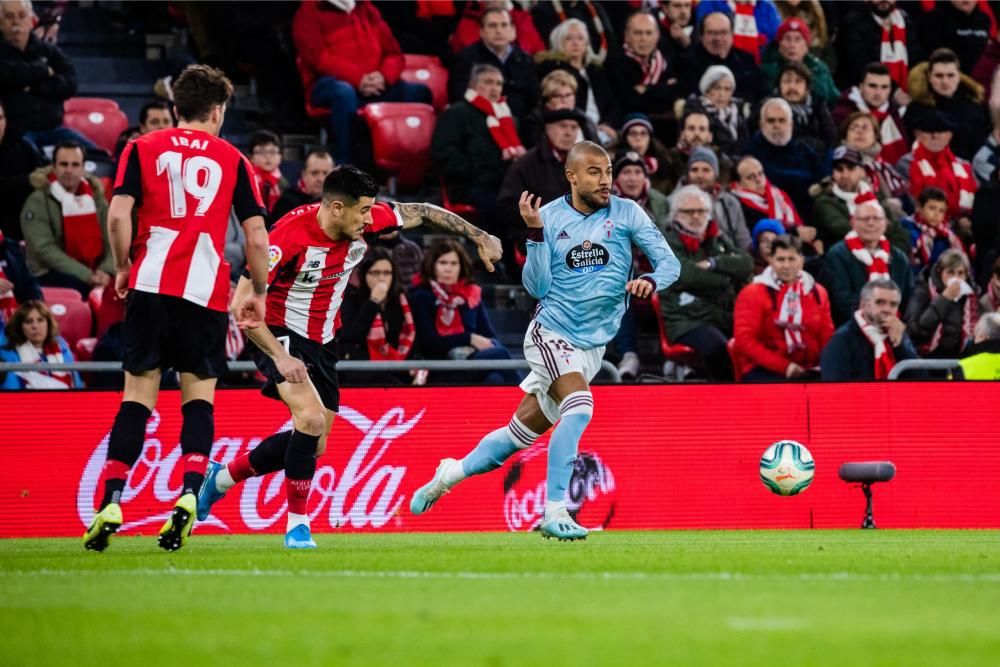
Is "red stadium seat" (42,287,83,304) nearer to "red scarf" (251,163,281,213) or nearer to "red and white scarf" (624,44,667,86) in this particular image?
"red scarf" (251,163,281,213)

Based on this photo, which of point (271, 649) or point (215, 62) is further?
point (215, 62)

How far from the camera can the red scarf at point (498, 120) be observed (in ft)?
50.8

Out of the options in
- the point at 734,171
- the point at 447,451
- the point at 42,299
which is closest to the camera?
the point at 447,451

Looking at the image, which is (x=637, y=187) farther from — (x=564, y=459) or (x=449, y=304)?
(x=564, y=459)

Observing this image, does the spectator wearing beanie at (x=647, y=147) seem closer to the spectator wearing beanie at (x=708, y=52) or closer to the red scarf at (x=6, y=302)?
A: the spectator wearing beanie at (x=708, y=52)

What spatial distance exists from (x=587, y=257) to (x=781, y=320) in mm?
4658

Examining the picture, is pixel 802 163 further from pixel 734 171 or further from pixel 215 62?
pixel 215 62

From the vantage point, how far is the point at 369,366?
12.3 metres

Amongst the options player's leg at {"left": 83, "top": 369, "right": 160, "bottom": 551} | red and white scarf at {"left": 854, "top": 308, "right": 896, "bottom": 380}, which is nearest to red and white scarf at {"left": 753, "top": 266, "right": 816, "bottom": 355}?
red and white scarf at {"left": 854, "top": 308, "right": 896, "bottom": 380}

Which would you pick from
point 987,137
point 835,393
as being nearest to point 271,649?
point 835,393

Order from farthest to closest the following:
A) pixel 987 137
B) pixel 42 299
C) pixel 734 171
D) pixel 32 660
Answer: pixel 987 137, pixel 734 171, pixel 42 299, pixel 32 660

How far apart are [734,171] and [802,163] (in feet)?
2.62

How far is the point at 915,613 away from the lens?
534cm

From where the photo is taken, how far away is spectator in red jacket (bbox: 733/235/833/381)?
13.9 meters
